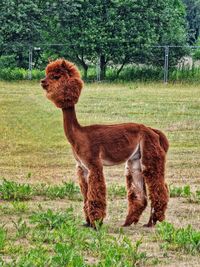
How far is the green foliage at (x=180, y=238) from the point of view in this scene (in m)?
8.91

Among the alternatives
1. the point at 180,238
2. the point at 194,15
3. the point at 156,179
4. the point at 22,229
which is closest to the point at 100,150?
the point at 156,179

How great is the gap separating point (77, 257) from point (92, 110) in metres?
19.2

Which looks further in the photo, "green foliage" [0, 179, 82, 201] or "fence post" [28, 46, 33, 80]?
"fence post" [28, 46, 33, 80]

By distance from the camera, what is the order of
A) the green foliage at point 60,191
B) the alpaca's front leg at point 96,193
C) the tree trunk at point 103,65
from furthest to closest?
the tree trunk at point 103,65 < the green foliage at point 60,191 < the alpaca's front leg at point 96,193

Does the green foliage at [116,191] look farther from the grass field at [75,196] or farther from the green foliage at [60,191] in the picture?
the green foliage at [60,191]

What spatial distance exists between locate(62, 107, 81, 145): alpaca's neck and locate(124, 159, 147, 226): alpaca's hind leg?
67cm

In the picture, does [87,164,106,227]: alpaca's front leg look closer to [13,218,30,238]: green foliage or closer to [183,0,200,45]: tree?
[13,218,30,238]: green foliage

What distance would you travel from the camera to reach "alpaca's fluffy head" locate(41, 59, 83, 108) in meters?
9.98

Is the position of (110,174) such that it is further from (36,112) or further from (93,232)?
(36,112)

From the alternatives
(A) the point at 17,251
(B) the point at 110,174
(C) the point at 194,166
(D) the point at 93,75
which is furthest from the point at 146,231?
(D) the point at 93,75

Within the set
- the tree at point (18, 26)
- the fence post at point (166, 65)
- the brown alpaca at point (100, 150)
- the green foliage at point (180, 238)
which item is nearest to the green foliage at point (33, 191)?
the brown alpaca at point (100, 150)

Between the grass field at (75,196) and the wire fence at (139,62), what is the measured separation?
38.5 ft

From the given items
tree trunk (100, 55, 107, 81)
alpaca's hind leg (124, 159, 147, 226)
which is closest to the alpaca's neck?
alpaca's hind leg (124, 159, 147, 226)

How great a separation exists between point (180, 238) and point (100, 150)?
135cm
